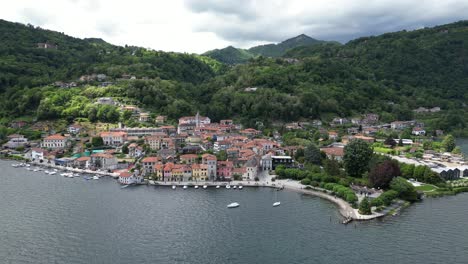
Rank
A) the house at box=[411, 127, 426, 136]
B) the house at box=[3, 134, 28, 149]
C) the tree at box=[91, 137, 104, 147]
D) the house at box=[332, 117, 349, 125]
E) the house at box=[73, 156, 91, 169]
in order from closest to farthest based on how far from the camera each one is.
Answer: the house at box=[73, 156, 91, 169] < the tree at box=[91, 137, 104, 147] < the house at box=[3, 134, 28, 149] < the house at box=[411, 127, 426, 136] < the house at box=[332, 117, 349, 125]

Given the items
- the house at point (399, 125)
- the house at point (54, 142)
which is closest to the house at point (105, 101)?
the house at point (54, 142)

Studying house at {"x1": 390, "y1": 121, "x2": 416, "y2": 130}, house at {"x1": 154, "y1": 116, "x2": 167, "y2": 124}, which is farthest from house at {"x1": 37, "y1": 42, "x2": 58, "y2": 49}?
house at {"x1": 390, "y1": 121, "x2": 416, "y2": 130}

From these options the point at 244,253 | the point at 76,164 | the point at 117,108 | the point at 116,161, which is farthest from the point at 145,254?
the point at 117,108

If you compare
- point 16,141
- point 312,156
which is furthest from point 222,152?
point 16,141

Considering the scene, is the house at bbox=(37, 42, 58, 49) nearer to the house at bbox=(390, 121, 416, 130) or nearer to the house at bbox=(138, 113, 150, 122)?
the house at bbox=(138, 113, 150, 122)

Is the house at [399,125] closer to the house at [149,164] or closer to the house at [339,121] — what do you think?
the house at [339,121]
